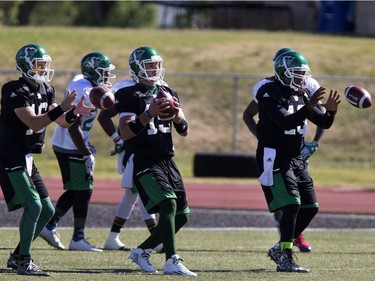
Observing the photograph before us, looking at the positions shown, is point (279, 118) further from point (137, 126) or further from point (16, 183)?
point (16, 183)

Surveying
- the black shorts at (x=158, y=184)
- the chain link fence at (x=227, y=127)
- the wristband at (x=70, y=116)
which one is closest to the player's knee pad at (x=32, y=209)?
the wristband at (x=70, y=116)

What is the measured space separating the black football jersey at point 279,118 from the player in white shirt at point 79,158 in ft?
6.70

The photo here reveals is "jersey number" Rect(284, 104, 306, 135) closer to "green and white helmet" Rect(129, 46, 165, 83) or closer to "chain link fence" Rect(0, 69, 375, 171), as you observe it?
"green and white helmet" Rect(129, 46, 165, 83)

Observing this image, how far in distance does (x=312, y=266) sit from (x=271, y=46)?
21318 mm

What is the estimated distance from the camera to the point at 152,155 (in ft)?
28.4

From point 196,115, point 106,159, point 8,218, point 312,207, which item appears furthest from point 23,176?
point 196,115

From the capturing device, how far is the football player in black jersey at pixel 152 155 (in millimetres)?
8461

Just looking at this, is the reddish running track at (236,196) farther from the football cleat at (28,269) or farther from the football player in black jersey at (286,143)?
the football cleat at (28,269)

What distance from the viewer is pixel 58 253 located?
10.2 m

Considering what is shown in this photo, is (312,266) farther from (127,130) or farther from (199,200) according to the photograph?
(199,200)

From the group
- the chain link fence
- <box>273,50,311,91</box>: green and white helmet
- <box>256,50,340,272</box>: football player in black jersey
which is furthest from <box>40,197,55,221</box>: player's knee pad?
the chain link fence

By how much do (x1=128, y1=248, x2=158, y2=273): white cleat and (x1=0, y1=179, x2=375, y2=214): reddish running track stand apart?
6.08m

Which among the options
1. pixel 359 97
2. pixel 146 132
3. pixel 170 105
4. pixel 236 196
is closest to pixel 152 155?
pixel 146 132

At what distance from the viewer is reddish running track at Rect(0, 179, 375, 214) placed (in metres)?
15.3
